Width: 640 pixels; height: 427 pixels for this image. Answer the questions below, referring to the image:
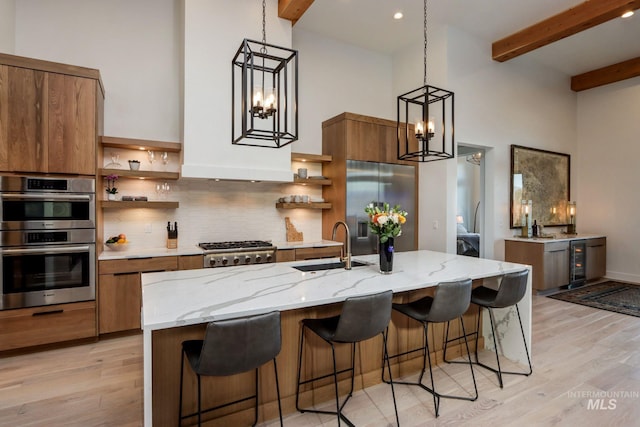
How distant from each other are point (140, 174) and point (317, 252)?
2282mm

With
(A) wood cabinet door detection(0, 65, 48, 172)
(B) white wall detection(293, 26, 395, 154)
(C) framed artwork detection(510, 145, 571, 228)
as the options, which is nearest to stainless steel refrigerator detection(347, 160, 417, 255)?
(B) white wall detection(293, 26, 395, 154)

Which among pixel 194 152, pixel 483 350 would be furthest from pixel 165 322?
pixel 483 350

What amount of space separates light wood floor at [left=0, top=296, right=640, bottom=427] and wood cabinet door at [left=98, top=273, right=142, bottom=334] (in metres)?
0.17

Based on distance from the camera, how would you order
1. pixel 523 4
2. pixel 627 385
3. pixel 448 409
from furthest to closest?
pixel 523 4
pixel 627 385
pixel 448 409

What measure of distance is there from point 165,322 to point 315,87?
4396 mm

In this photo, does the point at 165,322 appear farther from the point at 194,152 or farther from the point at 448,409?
the point at 194,152

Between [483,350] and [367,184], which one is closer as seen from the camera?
[483,350]

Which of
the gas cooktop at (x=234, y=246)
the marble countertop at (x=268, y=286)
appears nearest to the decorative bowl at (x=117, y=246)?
the gas cooktop at (x=234, y=246)

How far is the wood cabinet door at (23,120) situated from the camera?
3002mm

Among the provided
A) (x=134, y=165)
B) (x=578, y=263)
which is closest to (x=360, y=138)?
(x=134, y=165)

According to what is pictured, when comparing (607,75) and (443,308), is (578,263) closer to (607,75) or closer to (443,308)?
(607,75)

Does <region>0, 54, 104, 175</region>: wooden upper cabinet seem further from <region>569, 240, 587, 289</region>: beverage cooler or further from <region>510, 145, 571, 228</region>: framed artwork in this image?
<region>569, 240, 587, 289</region>: beverage cooler

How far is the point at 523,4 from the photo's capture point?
14.2ft

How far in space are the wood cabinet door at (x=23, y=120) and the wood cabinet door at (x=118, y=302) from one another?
122 centimetres
